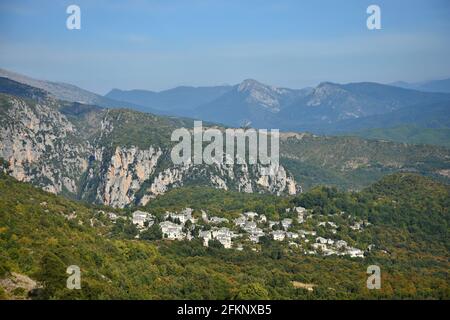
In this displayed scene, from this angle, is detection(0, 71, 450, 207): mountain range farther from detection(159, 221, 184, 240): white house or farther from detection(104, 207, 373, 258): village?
detection(159, 221, 184, 240): white house

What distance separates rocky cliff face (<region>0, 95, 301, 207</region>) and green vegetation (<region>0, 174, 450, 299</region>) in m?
53.5

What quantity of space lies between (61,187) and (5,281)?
139266 millimetres

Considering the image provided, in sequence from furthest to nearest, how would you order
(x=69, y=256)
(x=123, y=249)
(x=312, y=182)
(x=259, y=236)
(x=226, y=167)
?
1. (x=312, y=182)
2. (x=226, y=167)
3. (x=259, y=236)
4. (x=123, y=249)
5. (x=69, y=256)

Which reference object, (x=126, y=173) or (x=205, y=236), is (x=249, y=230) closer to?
(x=205, y=236)

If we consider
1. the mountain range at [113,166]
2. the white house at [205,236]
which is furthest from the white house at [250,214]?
the mountain range at [113,166]

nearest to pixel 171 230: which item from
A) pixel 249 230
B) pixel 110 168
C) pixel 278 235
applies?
pixel 249 230

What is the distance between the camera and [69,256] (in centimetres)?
4556

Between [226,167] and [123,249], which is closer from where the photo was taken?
[123,249]

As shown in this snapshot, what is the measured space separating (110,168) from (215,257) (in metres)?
97.4

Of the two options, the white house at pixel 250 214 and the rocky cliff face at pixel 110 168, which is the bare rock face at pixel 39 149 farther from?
the white house at pixel 250 214

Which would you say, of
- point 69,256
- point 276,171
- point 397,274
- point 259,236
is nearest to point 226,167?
point 276,171

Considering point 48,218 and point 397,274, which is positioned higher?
point 48,218

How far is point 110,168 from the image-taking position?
526 feet
